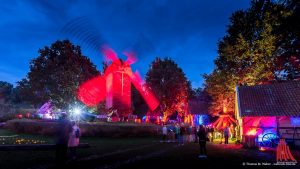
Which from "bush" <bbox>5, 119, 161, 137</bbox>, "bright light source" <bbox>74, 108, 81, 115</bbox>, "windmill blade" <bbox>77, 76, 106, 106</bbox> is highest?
"windmill blade" <bbox>77, 76, 106, 106</bbox>

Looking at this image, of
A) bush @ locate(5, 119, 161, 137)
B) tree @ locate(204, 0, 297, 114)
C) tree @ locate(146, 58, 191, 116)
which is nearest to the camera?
bush @ locate(5, 119, 161, 137)

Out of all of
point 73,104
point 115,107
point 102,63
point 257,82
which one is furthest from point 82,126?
point 102,63

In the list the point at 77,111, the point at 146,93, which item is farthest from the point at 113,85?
the point at 146,93

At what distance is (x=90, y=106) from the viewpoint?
47062 mm

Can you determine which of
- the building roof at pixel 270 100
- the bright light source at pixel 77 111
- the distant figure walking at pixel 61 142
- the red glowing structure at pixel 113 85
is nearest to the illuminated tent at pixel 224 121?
the building roof at pixel 270 100

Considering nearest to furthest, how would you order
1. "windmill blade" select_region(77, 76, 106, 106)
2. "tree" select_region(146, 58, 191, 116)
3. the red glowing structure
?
"windmill blade" select_region(77, 76, 106, 106), the red glowing structure, "tree" select_region(146, 58, 191, 116)

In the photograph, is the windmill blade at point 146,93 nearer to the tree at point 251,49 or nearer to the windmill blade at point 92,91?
the windmill blade at point 92,91

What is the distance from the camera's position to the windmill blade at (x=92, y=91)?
45934mm

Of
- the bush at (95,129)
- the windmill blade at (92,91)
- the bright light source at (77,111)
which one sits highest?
the windmill blade at (92,91)

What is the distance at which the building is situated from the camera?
25844 mm

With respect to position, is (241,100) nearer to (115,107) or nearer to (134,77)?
(115,107)

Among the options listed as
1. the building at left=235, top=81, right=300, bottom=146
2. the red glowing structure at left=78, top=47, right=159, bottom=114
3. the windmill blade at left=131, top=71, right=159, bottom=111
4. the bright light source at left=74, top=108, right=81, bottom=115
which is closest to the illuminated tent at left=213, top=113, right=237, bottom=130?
the building at left=235, top=81, right=300, bottom=146

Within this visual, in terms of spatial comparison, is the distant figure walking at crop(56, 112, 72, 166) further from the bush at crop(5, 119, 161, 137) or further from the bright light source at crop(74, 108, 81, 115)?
the bright light source at crop(74, 108, 81, 115)

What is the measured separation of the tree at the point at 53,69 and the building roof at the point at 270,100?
25.5m
